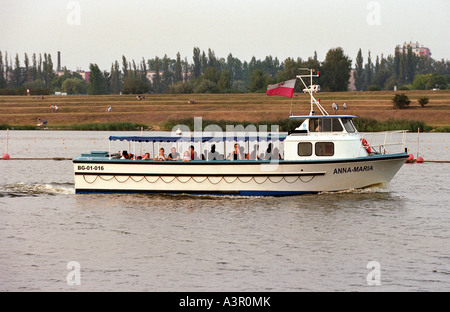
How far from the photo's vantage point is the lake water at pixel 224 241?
18547 mm

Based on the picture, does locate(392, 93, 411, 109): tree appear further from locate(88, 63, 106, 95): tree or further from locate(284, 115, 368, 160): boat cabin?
locate(88, 63, 106, 95): tree

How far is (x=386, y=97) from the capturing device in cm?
12812

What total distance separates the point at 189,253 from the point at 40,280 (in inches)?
192

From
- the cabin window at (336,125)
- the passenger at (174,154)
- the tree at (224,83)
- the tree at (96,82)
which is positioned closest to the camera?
the cabin window at (336,125)

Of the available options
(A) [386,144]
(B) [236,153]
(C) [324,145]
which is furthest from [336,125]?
(B) [236,153]

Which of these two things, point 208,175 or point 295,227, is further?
point 208,175

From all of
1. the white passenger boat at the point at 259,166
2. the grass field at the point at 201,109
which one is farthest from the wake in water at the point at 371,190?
the grass field at the point at 201,109

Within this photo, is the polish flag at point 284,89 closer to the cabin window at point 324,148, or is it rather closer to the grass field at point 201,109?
the cabin window at point 324,148

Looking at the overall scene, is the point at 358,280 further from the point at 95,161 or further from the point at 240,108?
the point at 240,108

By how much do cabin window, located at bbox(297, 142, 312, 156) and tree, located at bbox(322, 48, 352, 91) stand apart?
12790cm

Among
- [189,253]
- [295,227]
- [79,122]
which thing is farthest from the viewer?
[79,122]

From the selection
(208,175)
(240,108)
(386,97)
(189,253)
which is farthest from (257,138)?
(386,97)

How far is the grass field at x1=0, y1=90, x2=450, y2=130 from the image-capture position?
103562 millimetres

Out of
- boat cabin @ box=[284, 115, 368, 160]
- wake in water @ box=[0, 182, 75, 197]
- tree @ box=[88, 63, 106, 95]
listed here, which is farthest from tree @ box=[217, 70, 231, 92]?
boat cabin @ box=[284, 115, 368, 160]
